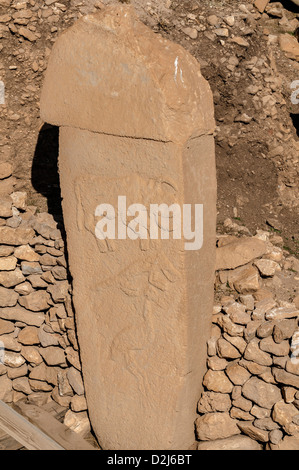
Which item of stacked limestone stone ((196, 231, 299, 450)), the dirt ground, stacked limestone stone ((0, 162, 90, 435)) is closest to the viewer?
stacked limestone stone ((196, 231, 299, 450))

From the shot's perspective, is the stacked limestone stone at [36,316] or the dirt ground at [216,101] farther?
the dirt ground at [216,101]

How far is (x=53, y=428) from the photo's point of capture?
398 centimetres

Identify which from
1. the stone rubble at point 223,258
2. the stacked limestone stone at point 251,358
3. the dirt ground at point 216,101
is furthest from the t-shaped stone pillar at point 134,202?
the dirt ground at point 216,101

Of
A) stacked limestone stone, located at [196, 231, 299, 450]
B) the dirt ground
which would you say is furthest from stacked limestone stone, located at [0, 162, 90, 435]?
stacked limestone stone, located at [196, 231, 299, 450]

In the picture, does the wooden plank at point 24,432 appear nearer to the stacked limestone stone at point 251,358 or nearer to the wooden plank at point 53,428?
the wooden plank at point 53,428

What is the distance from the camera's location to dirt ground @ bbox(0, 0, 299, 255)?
4.50 meters

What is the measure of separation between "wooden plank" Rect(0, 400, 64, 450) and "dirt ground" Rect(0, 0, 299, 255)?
58.9 inches

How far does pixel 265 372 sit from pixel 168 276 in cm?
78

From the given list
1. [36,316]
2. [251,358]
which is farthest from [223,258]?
[36,316]

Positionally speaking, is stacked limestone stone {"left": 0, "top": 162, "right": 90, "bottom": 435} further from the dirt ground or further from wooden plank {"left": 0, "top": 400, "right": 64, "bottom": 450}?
the dirt ground

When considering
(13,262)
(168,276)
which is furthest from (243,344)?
(13,262)

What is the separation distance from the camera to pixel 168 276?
10.7 ft

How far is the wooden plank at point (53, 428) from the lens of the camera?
3.82 m

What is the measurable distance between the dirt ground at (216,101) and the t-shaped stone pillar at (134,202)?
41.3 inches
